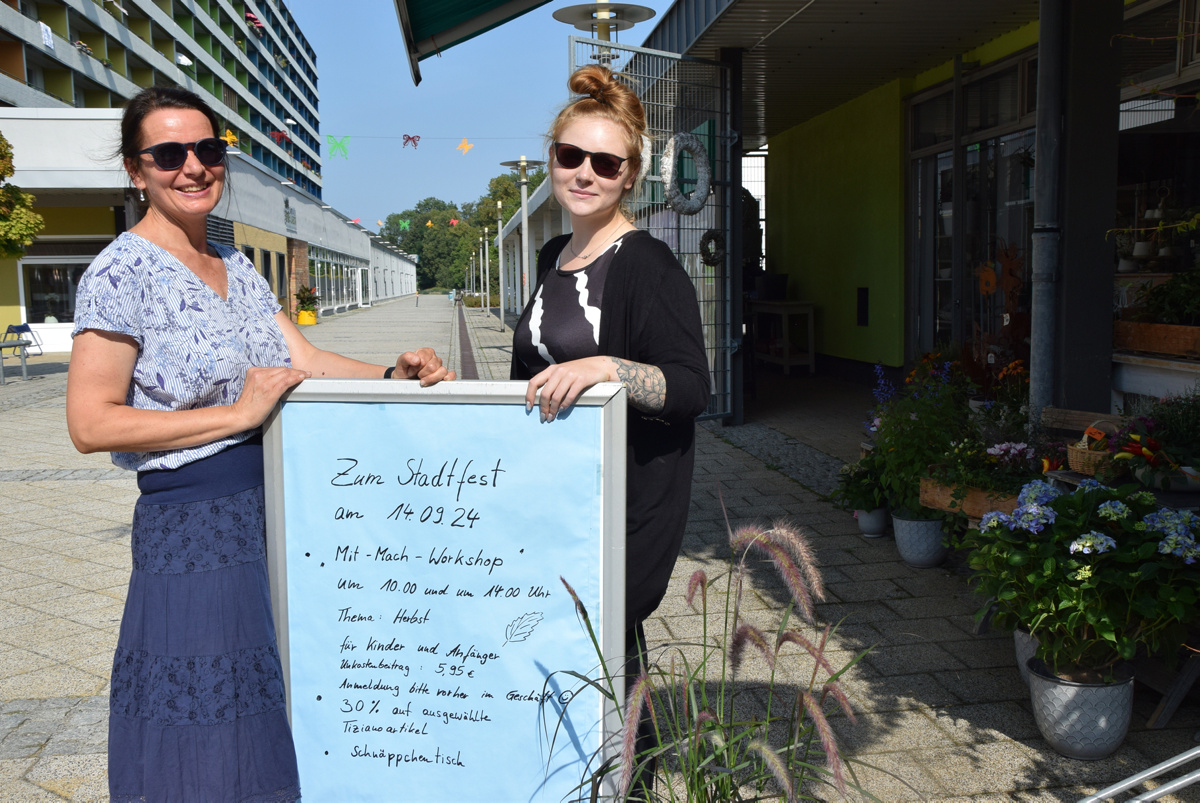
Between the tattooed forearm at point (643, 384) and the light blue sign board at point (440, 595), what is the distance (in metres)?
0.09

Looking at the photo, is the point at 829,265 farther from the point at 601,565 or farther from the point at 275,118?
the point at 275,118

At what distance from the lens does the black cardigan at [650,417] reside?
1822 mm

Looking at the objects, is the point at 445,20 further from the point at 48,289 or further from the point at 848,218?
the point at 48,289

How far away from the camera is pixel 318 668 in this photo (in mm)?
1864

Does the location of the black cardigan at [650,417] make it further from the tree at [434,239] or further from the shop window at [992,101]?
the tree at [434,239]

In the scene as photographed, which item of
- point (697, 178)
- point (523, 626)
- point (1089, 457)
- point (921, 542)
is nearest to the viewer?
point (523, 626)

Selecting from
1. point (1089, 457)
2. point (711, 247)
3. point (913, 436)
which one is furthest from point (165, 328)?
point (711, 247)

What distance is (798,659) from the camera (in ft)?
12.4

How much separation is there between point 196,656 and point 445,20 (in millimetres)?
3975

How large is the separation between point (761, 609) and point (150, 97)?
3385 mm

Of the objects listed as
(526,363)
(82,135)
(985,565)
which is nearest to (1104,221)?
(985,565)

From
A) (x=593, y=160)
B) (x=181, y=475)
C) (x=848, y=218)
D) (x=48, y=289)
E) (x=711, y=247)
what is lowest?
(x=181, y=475)

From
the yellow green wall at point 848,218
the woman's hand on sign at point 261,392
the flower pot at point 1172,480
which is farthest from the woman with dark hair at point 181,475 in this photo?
the yellow green wall at point 848,218

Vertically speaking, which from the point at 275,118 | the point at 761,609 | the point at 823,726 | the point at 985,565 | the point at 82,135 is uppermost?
the point at 275,118
